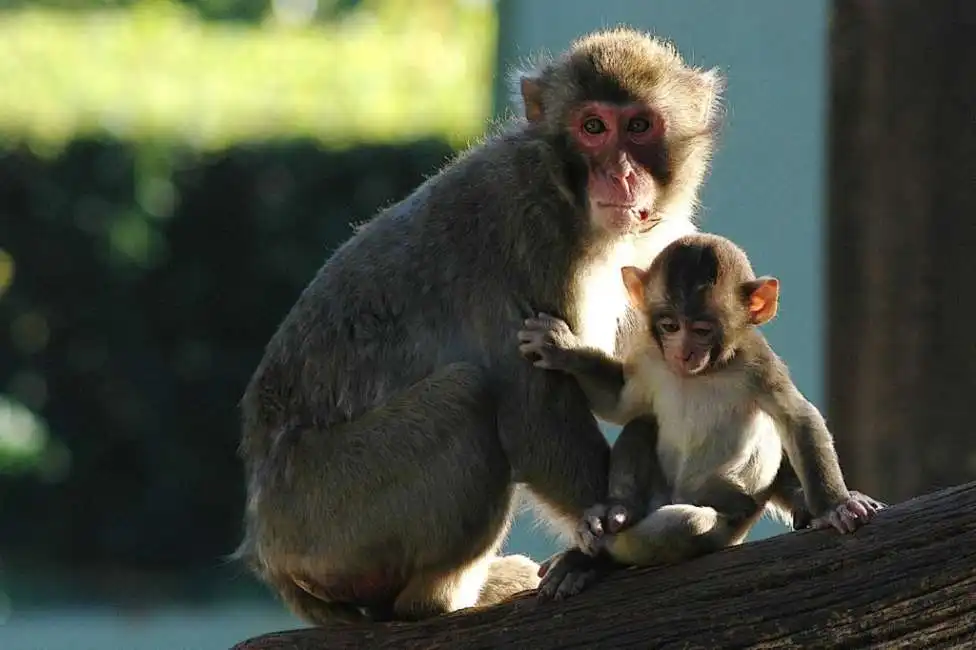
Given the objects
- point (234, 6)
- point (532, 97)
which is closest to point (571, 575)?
point (532, 97)

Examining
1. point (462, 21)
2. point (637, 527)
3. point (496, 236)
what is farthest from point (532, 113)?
point (462, 21)

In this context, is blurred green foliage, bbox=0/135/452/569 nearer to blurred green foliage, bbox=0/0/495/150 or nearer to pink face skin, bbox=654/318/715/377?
blurred green foliage, bbox=0/0/495/150

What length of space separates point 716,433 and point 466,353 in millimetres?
1156

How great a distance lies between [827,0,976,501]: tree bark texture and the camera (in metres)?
9.58

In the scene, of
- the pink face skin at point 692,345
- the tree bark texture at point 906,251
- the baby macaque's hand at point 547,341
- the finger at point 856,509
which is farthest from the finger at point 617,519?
the tree bark texture at point 906,251

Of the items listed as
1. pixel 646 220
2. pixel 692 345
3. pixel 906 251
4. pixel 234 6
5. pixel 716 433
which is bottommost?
pixel 716 433

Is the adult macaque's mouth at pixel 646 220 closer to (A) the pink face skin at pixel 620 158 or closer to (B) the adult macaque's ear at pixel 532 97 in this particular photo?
(A) the pink face skin at pixel 620 158

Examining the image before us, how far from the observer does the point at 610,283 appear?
6.08 meters

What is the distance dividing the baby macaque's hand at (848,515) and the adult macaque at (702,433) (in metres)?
0.03

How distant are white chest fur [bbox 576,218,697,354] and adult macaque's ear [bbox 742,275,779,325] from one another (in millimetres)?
729

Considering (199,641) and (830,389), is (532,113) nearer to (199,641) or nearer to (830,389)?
(830,389)

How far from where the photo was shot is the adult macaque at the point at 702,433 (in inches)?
201

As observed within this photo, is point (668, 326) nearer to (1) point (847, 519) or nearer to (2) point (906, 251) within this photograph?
(1) point (847, 519)

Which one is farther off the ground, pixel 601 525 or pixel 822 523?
pixel 601 525
